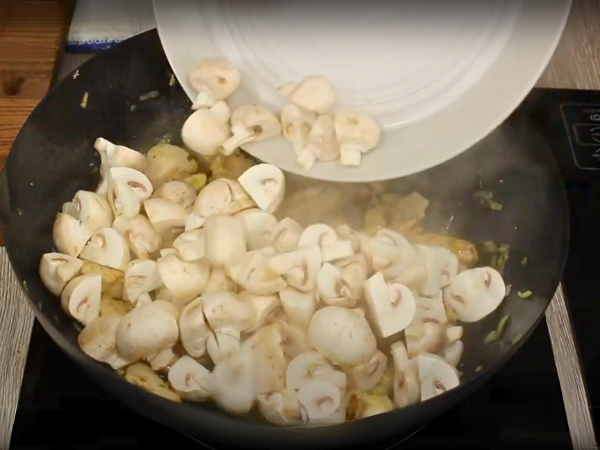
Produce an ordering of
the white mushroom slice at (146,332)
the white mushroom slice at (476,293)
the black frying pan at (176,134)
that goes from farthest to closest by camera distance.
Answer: the white mushroom slice at (476,293) < the white mushroom slice at (146,332) < the black frying pan at (176,134)

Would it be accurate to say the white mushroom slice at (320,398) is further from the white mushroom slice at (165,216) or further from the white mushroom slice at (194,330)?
the white mushroom slice at (165,216)

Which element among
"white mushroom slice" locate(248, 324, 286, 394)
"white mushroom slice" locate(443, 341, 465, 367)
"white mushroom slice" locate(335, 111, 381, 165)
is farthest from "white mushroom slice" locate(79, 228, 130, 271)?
"white mushroom slice" locate(443, 341, 465, 367)

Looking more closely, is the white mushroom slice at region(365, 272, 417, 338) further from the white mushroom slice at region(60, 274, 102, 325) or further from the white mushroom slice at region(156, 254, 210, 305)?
the white mushroom slice at region(60, 274, 102, 325)

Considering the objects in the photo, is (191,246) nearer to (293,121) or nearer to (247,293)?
(247,293)

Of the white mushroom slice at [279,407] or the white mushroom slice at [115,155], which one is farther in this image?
the white mushroom slice at [115,155]

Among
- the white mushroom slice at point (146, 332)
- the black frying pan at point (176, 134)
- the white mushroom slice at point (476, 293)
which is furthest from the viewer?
the white mushroom slice at point (476, 293)

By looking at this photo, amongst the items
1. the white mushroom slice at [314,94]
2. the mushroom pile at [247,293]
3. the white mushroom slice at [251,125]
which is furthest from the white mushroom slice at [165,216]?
the white mushroom slice at [314,94]

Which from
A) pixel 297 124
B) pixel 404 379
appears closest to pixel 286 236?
pixel 297 124
